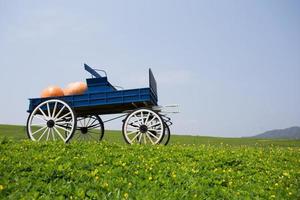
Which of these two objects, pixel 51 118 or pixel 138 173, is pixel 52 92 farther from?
pixel 138 173

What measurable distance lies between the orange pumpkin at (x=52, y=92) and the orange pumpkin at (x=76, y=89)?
238mm

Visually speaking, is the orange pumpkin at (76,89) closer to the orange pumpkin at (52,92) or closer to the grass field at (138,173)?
the orange pumpkin at (52,92)

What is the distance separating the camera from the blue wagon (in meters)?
11.8

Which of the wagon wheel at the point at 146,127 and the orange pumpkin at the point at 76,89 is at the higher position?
the orange pumpkin at the point at 76,89

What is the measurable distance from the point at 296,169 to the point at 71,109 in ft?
25.2

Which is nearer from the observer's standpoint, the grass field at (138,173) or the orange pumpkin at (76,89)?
the grass field at (138,173)

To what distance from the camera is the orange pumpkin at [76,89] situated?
12.9 m

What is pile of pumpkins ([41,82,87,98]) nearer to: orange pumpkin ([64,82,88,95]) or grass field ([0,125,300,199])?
orange pumpkin ([64,82,88,95])

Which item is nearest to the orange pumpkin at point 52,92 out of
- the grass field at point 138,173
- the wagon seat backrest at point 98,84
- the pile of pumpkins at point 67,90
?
the pile of pumpkins at point 67,90

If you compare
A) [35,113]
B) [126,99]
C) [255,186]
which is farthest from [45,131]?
[255,186]

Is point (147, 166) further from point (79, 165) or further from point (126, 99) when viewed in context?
point (126, 99)

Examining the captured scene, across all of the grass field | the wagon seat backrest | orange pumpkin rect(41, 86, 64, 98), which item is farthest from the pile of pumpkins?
the grass field

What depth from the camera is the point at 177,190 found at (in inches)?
241

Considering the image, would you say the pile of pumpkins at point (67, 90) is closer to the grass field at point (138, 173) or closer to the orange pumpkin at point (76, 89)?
the orange pumpkin at point (76, 89)
